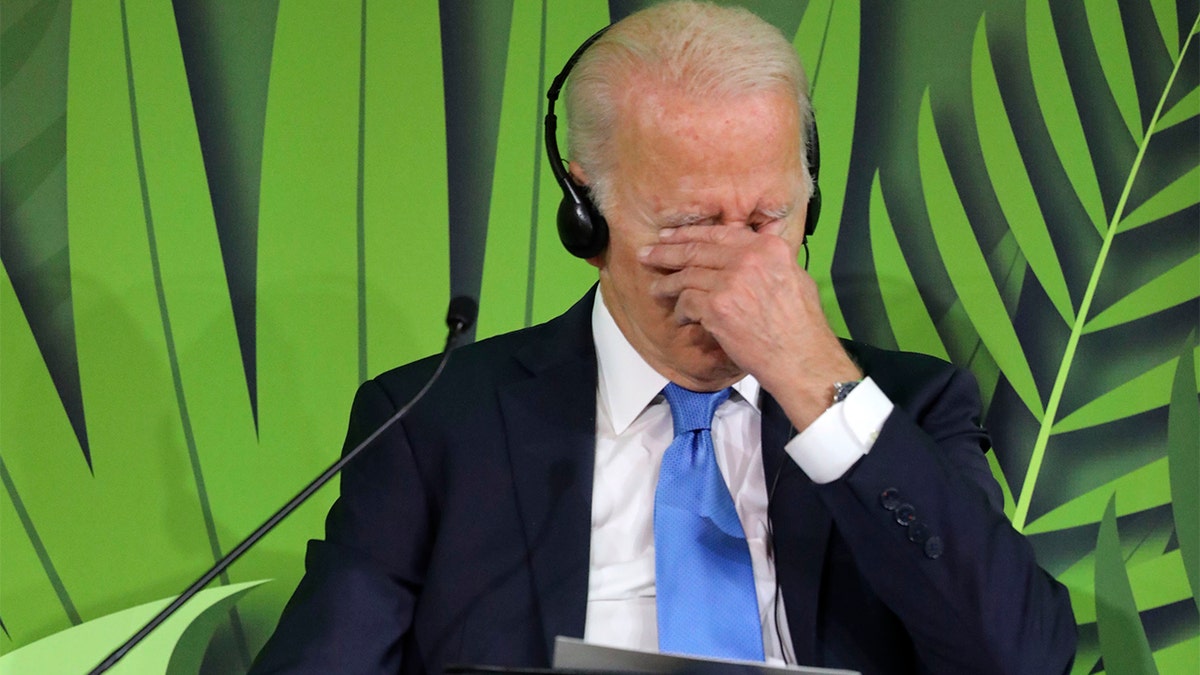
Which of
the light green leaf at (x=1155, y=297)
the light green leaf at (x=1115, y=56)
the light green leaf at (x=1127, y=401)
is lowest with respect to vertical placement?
the light green leaf at (x=1127, y=401)

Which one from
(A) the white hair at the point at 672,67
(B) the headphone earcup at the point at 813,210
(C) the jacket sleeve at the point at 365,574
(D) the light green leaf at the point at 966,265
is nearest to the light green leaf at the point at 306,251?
(C) the jacket sleeve at the point at 365,574

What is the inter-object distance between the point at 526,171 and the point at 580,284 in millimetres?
213

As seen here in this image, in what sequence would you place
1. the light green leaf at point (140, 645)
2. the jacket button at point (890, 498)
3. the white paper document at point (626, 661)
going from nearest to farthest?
the white paper document at point (626, 661) → the jacket button at point (890, 498) → the light green leaf at point (140, 645)

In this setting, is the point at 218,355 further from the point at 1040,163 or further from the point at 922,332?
→ the point at 1040,163

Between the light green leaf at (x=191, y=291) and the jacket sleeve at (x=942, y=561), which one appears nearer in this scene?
the jacket sleeve at (x=942, y=561)

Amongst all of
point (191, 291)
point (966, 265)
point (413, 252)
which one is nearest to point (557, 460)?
point (413, 252)

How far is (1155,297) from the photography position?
84.5 inches

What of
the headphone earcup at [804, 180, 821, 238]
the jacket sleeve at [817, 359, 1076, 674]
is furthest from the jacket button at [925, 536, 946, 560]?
the headphone earcup at [804, 180, 821, 238]

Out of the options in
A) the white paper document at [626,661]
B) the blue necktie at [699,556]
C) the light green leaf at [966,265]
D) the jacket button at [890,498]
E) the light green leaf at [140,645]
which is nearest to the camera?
the white paper document at [626,661]

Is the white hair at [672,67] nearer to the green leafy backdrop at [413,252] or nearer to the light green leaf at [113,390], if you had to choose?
the green leafy backdrop at [413,252]

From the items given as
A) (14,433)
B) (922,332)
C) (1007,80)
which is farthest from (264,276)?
(1007,80)

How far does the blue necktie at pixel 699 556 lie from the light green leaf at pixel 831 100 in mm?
647

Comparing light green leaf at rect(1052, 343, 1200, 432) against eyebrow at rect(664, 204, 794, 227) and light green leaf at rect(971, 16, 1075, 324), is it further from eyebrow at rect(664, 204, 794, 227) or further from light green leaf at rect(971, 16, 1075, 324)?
eyebrow at rect(664, 204, 794, 227)

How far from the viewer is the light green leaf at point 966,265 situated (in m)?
2.15
